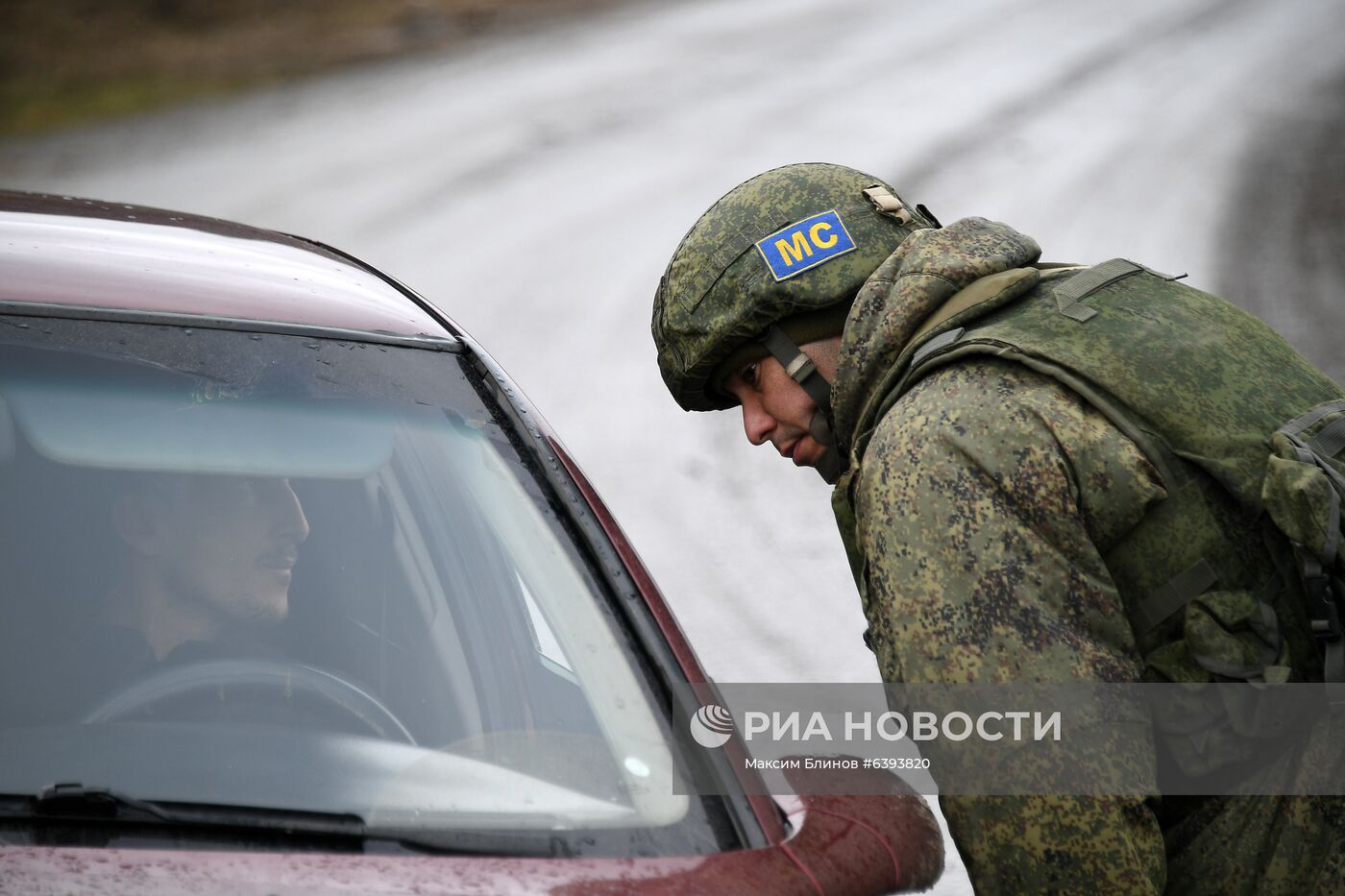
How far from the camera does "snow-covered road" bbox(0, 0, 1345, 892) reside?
571cm

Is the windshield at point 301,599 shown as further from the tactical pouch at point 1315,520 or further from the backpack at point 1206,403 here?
the tactical pouch at point 1315,520

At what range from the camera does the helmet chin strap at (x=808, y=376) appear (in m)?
2.34

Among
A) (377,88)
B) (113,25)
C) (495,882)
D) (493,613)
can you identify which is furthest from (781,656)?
(113,25)

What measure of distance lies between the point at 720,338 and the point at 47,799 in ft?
4.23

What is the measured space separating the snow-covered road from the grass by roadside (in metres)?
0.62

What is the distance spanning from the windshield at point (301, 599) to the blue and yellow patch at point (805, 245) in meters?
0.57

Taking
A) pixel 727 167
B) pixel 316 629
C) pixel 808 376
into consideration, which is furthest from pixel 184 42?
pixel 316 629

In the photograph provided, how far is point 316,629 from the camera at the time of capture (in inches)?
72.2

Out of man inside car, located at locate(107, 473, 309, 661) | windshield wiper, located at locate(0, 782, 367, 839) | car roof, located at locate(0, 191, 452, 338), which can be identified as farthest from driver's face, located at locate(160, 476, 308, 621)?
windshield wiper, located at locate(0, 782, 367, 839)

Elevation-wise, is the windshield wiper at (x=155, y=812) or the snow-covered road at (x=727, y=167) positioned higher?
the snow-covered road at (x=727, y=167)

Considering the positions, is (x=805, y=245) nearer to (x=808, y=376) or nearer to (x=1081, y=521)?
(x=808, y=376)

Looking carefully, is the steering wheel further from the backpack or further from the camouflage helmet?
the camouflage helmet

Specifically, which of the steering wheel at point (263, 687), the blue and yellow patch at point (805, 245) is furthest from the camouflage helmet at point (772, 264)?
the steering wheel at point (263, 687)

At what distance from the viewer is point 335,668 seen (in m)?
1.77
